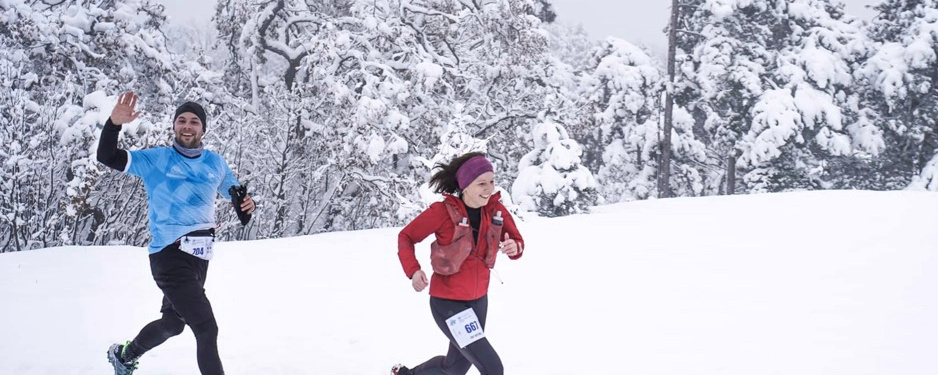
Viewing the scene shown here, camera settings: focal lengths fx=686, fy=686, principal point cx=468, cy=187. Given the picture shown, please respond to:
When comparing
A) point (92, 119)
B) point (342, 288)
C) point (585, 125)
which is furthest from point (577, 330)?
point (585, 125)

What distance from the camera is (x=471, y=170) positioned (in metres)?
3.52

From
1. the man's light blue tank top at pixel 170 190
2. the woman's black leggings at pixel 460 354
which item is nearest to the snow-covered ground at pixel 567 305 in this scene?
the woman's black leggings at pixel 460 354

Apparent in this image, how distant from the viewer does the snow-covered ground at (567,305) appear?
4984 mm

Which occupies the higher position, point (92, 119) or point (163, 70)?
point (163, 70)

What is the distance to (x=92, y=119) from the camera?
39.2ft

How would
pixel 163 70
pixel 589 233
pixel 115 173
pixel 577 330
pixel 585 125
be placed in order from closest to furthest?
1. pixel 577 330
2. pixel 589 233
3. pixel 115 173
4. pixel 163 70
5. pixel 585 125

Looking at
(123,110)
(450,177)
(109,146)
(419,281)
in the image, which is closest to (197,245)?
(109,146)

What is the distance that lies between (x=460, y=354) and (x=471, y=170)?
104 centimetres

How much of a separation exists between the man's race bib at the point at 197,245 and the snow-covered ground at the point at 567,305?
1.30 m

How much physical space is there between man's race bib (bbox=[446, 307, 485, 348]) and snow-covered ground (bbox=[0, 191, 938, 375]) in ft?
4.70

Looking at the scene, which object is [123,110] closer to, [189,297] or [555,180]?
[189,297]

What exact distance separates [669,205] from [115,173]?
1135cm

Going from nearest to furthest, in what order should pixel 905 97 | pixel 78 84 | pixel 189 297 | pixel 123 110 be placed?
1. pixel 123 110
2. pixel 189 297
3. pixel 78 84
4. pixel 905 97

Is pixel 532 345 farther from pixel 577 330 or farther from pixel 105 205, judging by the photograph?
pixel 105 205
